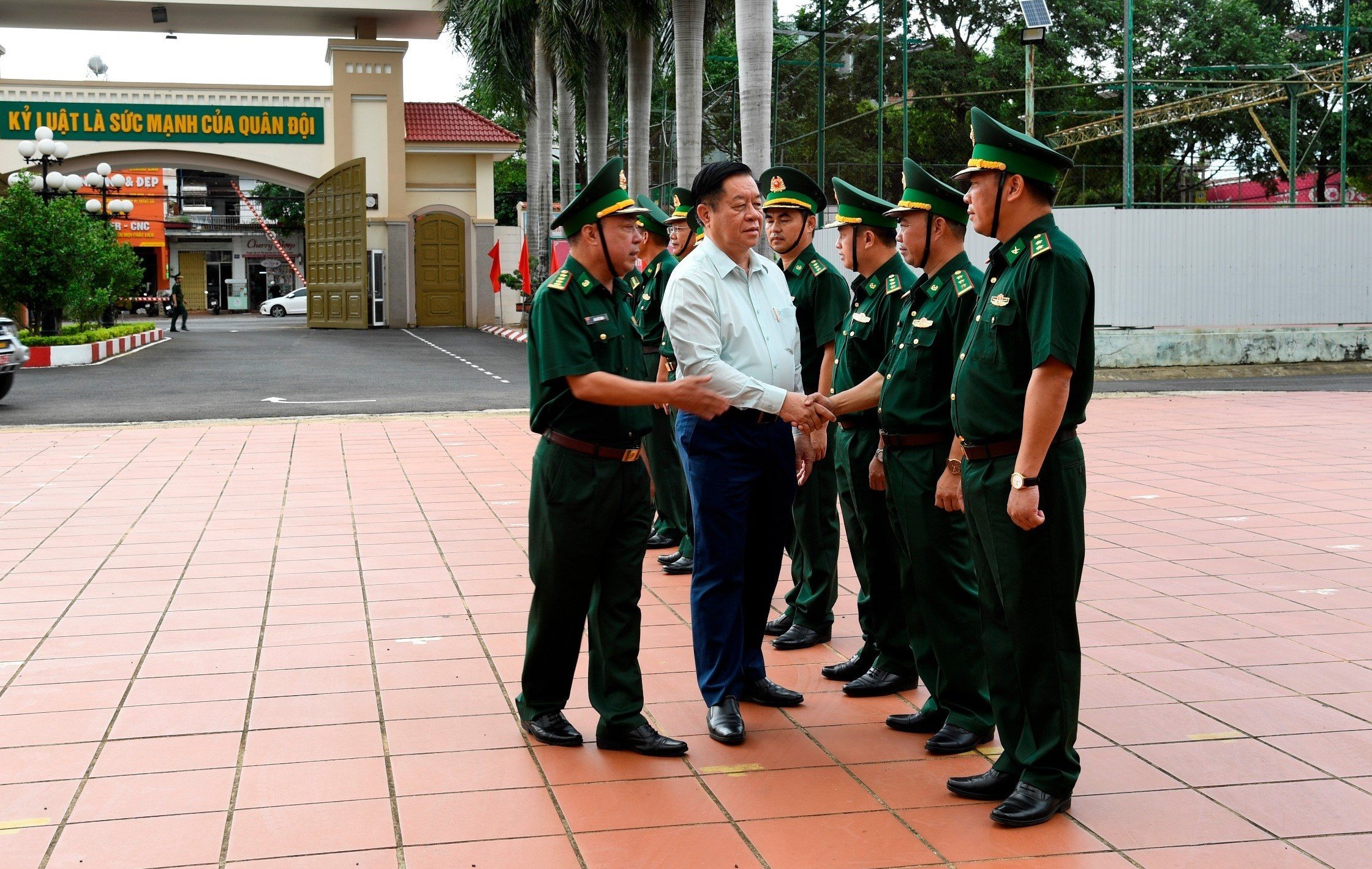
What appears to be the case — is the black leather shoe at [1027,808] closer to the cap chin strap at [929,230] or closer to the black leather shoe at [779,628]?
the cap chin strap at [929,230]

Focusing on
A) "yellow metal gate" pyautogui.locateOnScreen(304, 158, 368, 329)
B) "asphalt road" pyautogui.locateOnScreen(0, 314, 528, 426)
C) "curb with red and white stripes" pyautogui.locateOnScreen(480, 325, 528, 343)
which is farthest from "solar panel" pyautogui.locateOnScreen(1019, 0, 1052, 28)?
"yellow metal gate" pyautogui.locateOnScreen(304, 158, 368, 329)

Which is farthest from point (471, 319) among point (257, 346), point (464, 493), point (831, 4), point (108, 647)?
point (108, 647)

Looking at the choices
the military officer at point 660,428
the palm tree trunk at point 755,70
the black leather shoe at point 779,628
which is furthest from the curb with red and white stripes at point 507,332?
the black leather shoe at point 779,628

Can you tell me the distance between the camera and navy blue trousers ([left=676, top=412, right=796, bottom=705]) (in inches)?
175

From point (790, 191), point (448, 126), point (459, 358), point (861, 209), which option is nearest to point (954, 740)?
point (861, 209)

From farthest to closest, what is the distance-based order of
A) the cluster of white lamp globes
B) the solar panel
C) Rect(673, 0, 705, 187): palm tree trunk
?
1. the cluster of white lamp globes
2. the solar panel
3. Rect(673, 0, 705, 187): palm tree trunk

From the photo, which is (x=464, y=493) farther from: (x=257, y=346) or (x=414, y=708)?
(x=257, y=346)

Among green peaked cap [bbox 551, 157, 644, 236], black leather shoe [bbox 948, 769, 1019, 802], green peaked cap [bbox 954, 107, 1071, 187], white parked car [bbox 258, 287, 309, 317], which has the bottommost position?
black leather shoe [bbox 948, 769, 1019, 802]

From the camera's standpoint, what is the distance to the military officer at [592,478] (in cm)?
420

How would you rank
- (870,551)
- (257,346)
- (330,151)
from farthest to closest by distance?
(330,151)
(257,346)
(870,551)

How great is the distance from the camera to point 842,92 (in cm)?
3684

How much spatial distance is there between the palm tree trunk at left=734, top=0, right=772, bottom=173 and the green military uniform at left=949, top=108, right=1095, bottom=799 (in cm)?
1213

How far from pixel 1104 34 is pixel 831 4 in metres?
10.3

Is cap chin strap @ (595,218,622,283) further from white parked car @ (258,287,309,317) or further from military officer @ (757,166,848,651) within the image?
white parked car @ (258,287,309,317)
